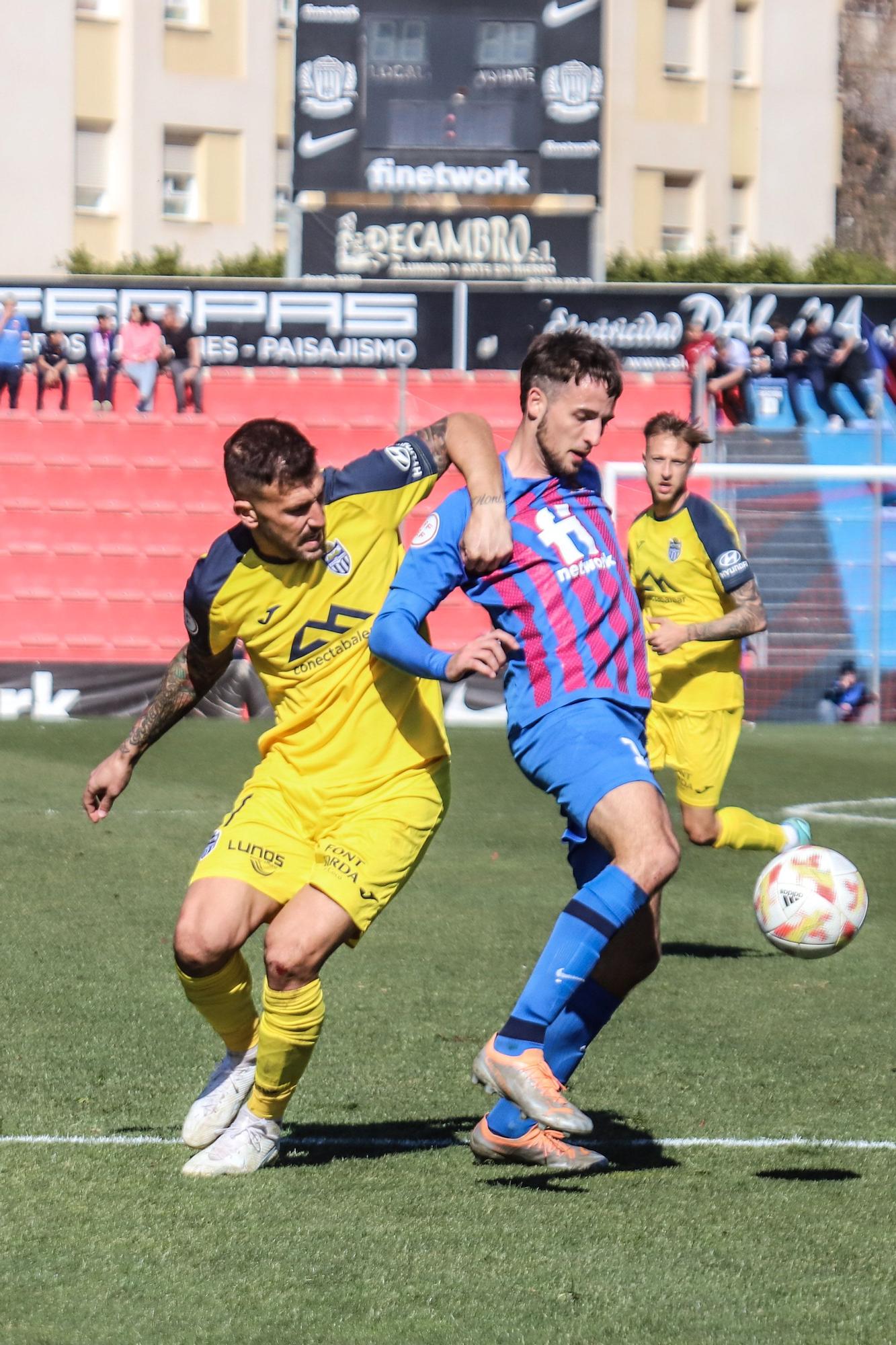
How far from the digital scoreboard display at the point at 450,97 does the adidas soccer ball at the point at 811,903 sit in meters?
18.2

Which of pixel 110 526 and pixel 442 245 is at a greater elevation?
pixel 442 245

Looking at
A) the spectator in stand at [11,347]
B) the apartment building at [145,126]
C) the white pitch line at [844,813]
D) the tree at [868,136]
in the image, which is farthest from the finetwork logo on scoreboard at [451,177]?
the tree at [868,136]

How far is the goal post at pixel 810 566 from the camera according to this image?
18219 millimetres

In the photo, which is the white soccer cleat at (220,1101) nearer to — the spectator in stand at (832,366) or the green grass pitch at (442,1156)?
the green grass pitch at (442,1156)

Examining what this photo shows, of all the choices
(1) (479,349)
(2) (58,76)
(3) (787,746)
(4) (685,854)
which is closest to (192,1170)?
(4) (685,854)

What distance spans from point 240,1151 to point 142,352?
667 inches

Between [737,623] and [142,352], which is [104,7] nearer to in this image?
[142,352]

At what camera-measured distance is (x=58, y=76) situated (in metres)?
37.0

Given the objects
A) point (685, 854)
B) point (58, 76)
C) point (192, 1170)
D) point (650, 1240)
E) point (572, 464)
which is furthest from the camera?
point (58, 76)

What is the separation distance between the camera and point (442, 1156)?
15.1ft

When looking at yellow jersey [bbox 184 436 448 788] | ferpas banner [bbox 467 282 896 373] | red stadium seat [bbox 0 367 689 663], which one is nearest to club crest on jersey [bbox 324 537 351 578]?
yellow jersey [bbox 184 436 448 788]

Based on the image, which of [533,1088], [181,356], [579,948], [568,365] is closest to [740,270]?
[181,356]

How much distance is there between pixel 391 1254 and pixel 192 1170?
0.72 meters

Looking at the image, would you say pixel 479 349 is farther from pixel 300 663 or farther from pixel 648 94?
pixel 648 94
